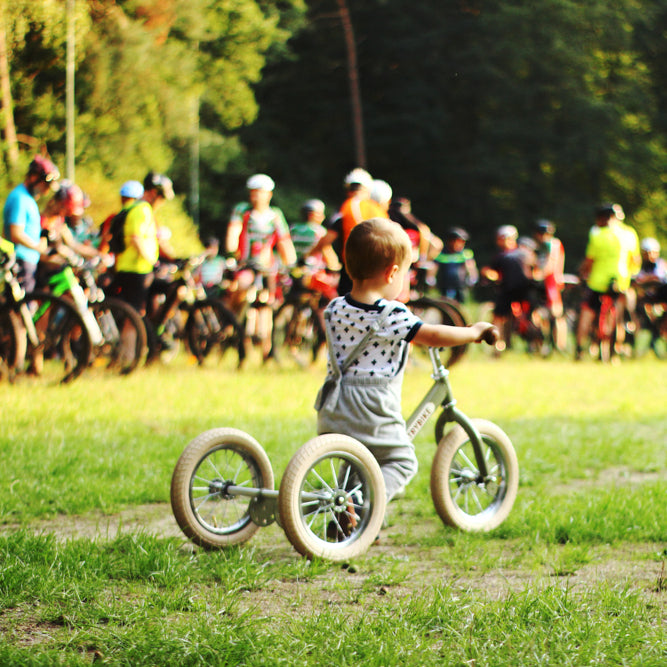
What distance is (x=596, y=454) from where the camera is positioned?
6516 mm

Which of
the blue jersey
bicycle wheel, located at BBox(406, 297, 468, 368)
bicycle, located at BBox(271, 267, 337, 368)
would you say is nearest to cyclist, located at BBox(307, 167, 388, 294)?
bicycle wheel, located at BBox(406, 297, 468, 368)

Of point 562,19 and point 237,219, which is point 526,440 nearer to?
point 237,219

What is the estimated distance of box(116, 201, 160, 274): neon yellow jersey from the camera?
9.95 meters

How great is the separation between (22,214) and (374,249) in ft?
18.1

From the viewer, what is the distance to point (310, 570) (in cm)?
385

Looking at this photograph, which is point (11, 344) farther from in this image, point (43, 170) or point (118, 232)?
point (118, 232)

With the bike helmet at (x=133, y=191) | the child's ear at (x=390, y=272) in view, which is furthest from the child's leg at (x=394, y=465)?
the bike helmet at (x=133, y=191)

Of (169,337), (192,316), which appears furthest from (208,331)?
(169,337)

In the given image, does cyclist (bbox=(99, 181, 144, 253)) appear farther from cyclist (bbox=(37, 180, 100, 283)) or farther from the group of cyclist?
cyclist (bbox=(37, 180, 100, 283))

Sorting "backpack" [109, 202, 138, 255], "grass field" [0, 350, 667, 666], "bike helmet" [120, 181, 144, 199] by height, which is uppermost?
"bike helmet" [120, 181, 144, 199]

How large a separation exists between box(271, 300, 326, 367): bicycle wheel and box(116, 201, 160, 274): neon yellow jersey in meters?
1.64

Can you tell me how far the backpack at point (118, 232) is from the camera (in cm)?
1002

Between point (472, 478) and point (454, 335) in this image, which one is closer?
point (454, 335)

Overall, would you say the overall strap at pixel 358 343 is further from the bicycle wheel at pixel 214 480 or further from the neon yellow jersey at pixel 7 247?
the neon yellow jersey at pixel 7 247
